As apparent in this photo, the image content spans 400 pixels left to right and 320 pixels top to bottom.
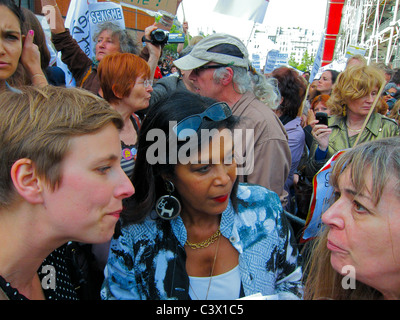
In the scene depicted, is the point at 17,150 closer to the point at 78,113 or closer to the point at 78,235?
the point at 78,113

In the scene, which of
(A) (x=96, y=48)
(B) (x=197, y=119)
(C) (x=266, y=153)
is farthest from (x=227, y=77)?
(A) (x=96, y=48)

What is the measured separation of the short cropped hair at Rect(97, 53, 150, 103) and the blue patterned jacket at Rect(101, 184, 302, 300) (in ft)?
5.62

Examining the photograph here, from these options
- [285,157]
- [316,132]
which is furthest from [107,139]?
[316,132]

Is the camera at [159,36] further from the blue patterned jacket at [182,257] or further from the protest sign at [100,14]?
the blue patterned jacket at [182,257]

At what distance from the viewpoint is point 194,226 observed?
1.85 meters

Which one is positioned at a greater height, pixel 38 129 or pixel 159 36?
pixel 159 36

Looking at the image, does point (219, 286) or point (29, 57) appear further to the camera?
point (29, 57)

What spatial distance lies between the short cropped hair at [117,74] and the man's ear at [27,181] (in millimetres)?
1986

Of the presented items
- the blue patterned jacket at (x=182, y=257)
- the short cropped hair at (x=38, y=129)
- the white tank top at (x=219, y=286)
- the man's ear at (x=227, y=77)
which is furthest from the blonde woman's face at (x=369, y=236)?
the man's ear at (x=227, y=77)

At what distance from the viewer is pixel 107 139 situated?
1.32 meters

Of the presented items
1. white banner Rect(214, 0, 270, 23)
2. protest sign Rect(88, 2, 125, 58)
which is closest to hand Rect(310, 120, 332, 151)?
white banner Rect(214, 0, 270, 23)

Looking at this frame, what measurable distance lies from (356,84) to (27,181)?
10.8ft

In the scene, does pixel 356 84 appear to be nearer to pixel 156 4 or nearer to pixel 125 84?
pixel 125 84
